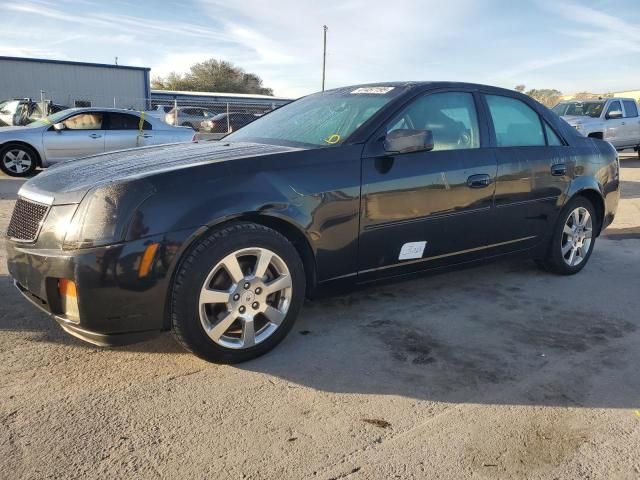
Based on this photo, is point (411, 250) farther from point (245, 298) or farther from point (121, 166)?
point (121, 166)

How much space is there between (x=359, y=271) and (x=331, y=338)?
1.49 feet

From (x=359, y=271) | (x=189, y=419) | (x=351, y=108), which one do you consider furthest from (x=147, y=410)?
(x=351, y=108)

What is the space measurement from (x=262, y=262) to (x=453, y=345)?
4.28ft

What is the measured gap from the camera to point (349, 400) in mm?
2732

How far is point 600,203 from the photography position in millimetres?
5016

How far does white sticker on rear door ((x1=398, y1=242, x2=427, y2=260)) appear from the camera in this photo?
12.0ft

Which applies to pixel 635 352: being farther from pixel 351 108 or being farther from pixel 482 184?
pixel 351 108

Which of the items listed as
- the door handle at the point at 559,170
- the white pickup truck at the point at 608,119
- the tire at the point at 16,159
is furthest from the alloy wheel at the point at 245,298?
the white pickup truck at the point at 608,119

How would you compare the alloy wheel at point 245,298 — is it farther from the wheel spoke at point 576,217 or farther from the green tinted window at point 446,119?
the wheel spoke at point 576,217

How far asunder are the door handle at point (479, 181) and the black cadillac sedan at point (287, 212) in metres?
0.02

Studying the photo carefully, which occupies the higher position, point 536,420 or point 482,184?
point 482,184

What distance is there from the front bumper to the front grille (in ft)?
0.41

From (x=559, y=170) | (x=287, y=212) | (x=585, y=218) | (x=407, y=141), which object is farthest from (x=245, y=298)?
(x=585, y=218)

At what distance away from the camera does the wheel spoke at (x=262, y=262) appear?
3016mm
